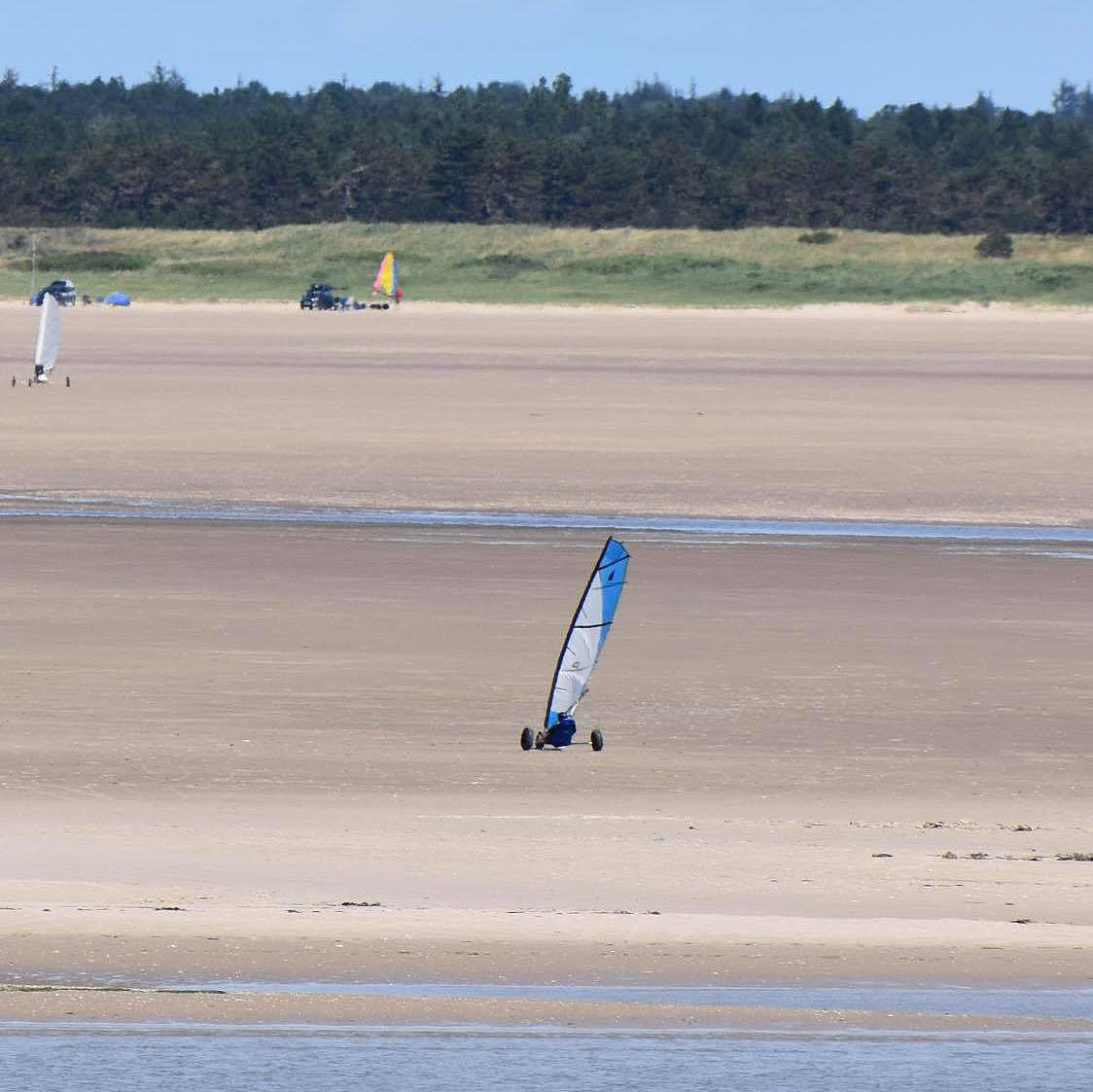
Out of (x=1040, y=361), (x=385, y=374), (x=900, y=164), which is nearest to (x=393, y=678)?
(x=385, y=374)

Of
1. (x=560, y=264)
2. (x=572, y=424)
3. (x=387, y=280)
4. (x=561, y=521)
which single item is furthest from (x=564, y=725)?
(x=560, y=264)

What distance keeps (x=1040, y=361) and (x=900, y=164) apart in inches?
3690

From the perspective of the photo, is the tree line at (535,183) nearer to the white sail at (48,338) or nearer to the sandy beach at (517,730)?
the white sail at (48,338)

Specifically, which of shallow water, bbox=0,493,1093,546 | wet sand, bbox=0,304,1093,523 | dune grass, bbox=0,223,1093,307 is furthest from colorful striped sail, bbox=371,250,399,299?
shallow water, bbox=0,493,1093,546

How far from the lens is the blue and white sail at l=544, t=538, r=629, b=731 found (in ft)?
41.3

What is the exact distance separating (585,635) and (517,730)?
126 cm

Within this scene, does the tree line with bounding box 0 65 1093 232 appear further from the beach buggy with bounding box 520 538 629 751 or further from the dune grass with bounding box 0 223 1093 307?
the beach buggy with bounding box 520 538 629 751

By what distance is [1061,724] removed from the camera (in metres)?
14.3

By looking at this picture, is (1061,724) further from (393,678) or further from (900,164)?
(900,164)

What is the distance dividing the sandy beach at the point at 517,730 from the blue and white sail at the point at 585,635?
360 millimetres

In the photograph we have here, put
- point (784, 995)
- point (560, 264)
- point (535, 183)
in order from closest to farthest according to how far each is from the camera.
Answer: point (784, 995) → point (560, 264) → point (535, 183)

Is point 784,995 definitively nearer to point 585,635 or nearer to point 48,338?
point 585,635

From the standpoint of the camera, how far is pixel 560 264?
4619 inches

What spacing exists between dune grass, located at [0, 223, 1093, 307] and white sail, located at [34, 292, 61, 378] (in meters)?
51.2
